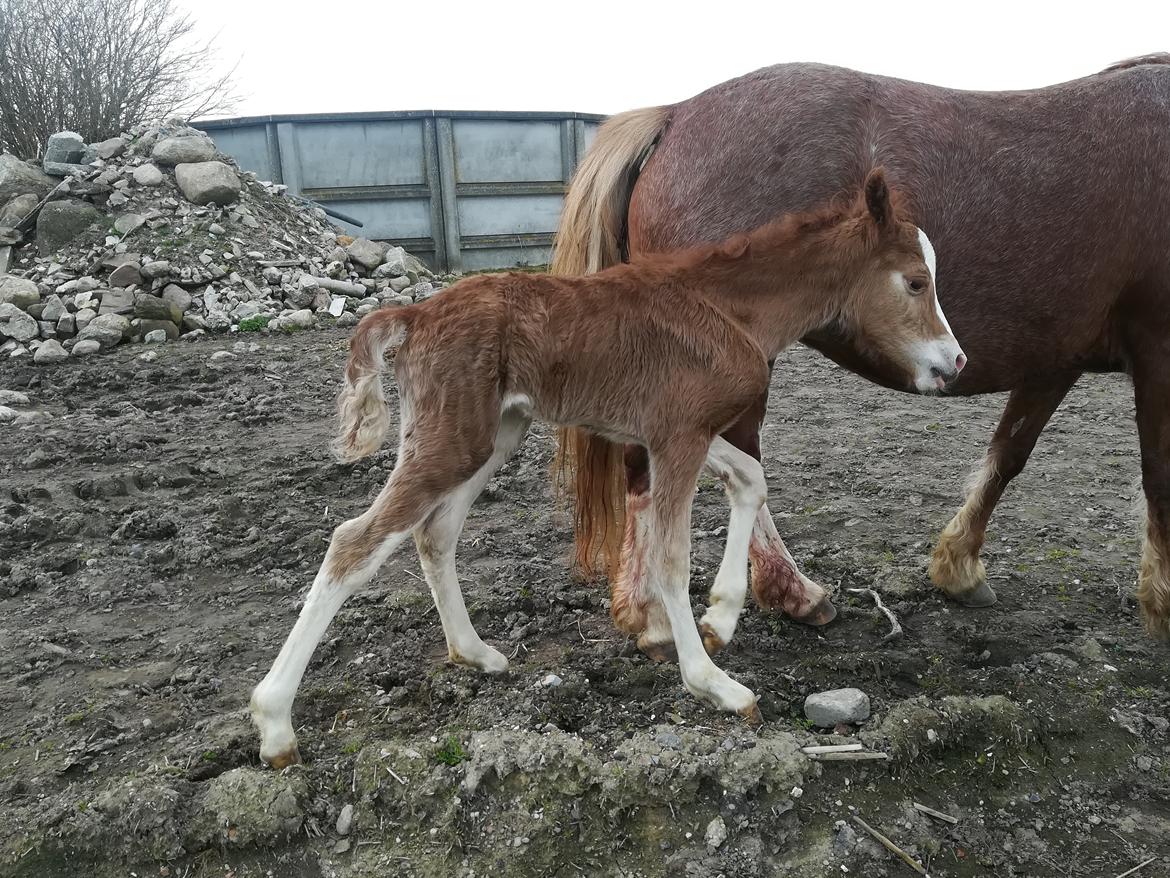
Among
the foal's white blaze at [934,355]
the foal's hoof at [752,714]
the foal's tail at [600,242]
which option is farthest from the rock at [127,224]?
the foal's hoof at [752,714]

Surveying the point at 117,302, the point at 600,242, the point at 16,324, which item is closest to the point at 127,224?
the point at 117,302

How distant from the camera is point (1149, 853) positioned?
236cm

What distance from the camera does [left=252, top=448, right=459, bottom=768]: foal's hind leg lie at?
8.22 feet

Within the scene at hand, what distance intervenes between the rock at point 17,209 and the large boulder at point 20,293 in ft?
6.43

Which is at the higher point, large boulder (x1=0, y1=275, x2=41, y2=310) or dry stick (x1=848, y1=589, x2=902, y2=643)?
large boulder (x1=0, y1=275, x2=41, y2=310)

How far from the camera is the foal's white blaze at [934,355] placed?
114 inches

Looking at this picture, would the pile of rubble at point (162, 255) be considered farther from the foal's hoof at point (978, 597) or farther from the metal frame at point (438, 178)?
the foal's hoof at point (978, 597)

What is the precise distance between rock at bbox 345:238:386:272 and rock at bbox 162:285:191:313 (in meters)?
2.41

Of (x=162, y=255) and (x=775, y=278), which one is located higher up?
(x=775, y=278)

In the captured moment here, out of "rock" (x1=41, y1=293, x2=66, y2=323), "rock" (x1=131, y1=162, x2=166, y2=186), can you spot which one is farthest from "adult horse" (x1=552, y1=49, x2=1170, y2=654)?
"rock" (x1=131, y1=162, x2=166, y2=186)

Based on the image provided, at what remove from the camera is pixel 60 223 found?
35.9ft

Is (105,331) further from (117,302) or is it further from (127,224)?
(127,224)

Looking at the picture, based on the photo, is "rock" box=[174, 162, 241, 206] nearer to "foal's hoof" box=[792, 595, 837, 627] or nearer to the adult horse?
the adult horse

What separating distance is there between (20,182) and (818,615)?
12.0 meters
